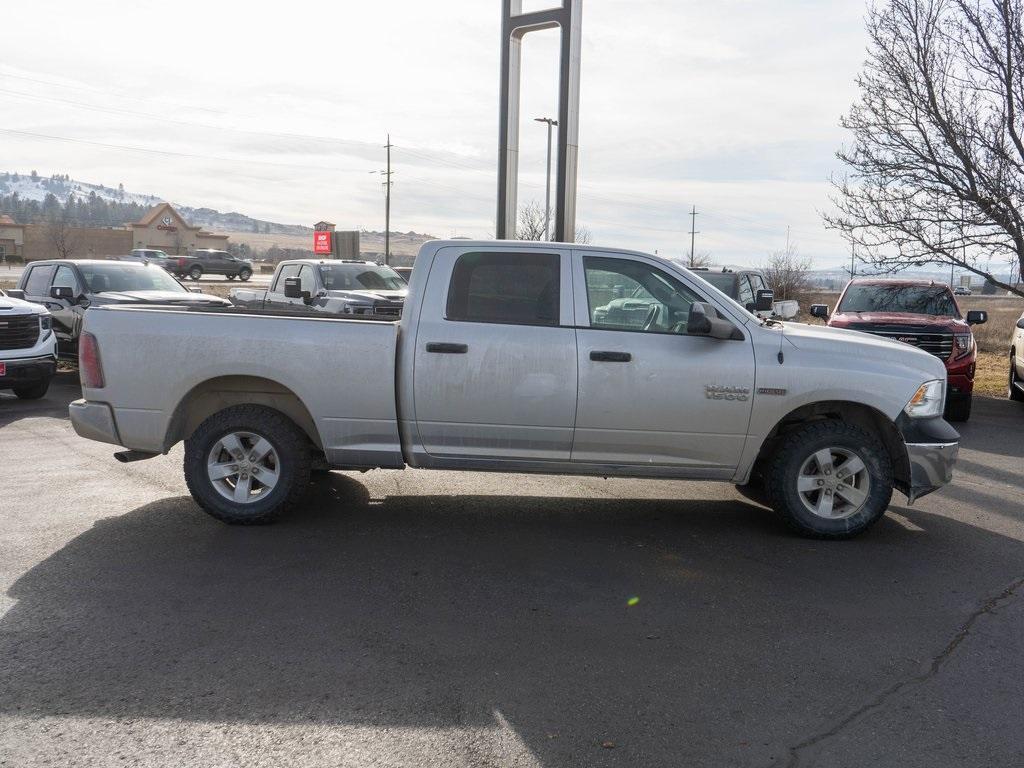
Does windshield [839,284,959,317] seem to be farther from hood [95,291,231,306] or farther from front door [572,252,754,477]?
hood [95,291,231,306]

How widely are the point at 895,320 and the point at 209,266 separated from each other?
52410mm

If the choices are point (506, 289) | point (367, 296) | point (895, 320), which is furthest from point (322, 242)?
point (506, 289)

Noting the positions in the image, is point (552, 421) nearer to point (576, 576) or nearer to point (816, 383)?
point (576, 576)

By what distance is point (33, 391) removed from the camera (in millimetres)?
12594

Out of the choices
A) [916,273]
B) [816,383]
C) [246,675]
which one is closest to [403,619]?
[246,675]

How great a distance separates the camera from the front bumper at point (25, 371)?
38.7 ft

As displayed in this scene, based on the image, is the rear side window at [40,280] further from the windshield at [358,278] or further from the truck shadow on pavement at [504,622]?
the truck shadow on pavement at [504,622]

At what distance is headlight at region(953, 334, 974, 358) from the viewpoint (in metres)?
11.9

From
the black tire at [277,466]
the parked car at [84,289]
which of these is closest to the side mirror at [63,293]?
the parked car at [84,289]

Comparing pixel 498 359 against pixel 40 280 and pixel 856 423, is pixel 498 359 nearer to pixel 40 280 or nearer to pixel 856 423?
pixel 856 423

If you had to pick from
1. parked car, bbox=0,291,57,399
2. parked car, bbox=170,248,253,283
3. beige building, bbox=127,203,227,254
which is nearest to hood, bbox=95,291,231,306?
parked car, bbox=0,291,57,399

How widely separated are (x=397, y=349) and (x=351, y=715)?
299 centimetres

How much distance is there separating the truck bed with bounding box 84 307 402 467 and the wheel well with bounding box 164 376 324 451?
43mm

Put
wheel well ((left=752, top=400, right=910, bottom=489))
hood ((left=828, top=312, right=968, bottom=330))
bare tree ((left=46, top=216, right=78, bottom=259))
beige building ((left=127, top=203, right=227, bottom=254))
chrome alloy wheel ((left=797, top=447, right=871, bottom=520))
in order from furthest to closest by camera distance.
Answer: beige building ((left=127, top=203, right=227, bottom=254))
bare tree ((left=46, top=216, right=78, bottom=259))
hood ((left=828, top=312, right=968, bottom=330))
wheel well ((left=752, top=400, right=910, bottom=489))
chrome alloy wheel ((left=797, top=447, right=871, bottom=520))
